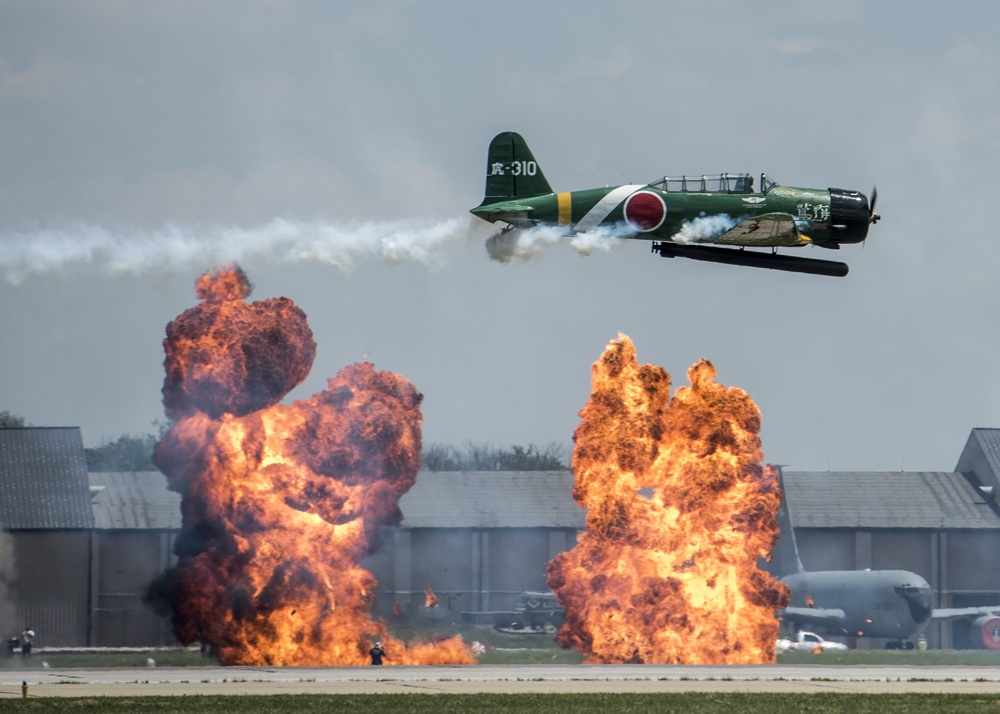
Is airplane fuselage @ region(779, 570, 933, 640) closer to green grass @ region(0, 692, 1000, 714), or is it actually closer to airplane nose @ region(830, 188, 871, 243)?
airplane nose @ region(830, 188, 871, 243)

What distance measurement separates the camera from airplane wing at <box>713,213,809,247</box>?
148ft

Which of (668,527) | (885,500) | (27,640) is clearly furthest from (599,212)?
(885,500)

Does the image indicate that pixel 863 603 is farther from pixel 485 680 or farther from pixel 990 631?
pixel 485 680

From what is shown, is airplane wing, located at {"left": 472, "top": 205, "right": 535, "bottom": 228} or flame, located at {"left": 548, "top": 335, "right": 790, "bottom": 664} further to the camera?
flame, located at {"left": 548, "top": 335, "right": 790, "bottom": 664}

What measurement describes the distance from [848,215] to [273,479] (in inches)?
962

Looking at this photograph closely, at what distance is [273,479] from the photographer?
56.8 meters

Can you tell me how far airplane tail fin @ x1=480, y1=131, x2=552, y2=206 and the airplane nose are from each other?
9.24 m

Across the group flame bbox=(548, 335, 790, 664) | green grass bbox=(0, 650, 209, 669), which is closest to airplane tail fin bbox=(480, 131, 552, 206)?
flame bbox=(548, 335, 790, 664)

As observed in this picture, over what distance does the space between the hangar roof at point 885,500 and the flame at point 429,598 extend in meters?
22.2

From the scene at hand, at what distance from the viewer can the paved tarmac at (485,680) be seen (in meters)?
39.9

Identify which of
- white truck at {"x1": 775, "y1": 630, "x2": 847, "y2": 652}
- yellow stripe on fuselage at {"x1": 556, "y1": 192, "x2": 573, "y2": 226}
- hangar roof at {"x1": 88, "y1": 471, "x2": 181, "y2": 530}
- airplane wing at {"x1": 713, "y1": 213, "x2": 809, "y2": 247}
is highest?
yellow stripe on fuselage at {"x1": 556, "y1": 192, "x2": 573, "y2": 226}

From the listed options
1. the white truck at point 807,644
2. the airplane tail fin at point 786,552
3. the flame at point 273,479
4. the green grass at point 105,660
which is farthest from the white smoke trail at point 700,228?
the airplane tail fin at point 786,552

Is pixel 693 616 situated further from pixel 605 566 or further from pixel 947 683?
pixel 947 683

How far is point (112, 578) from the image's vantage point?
67.5m
